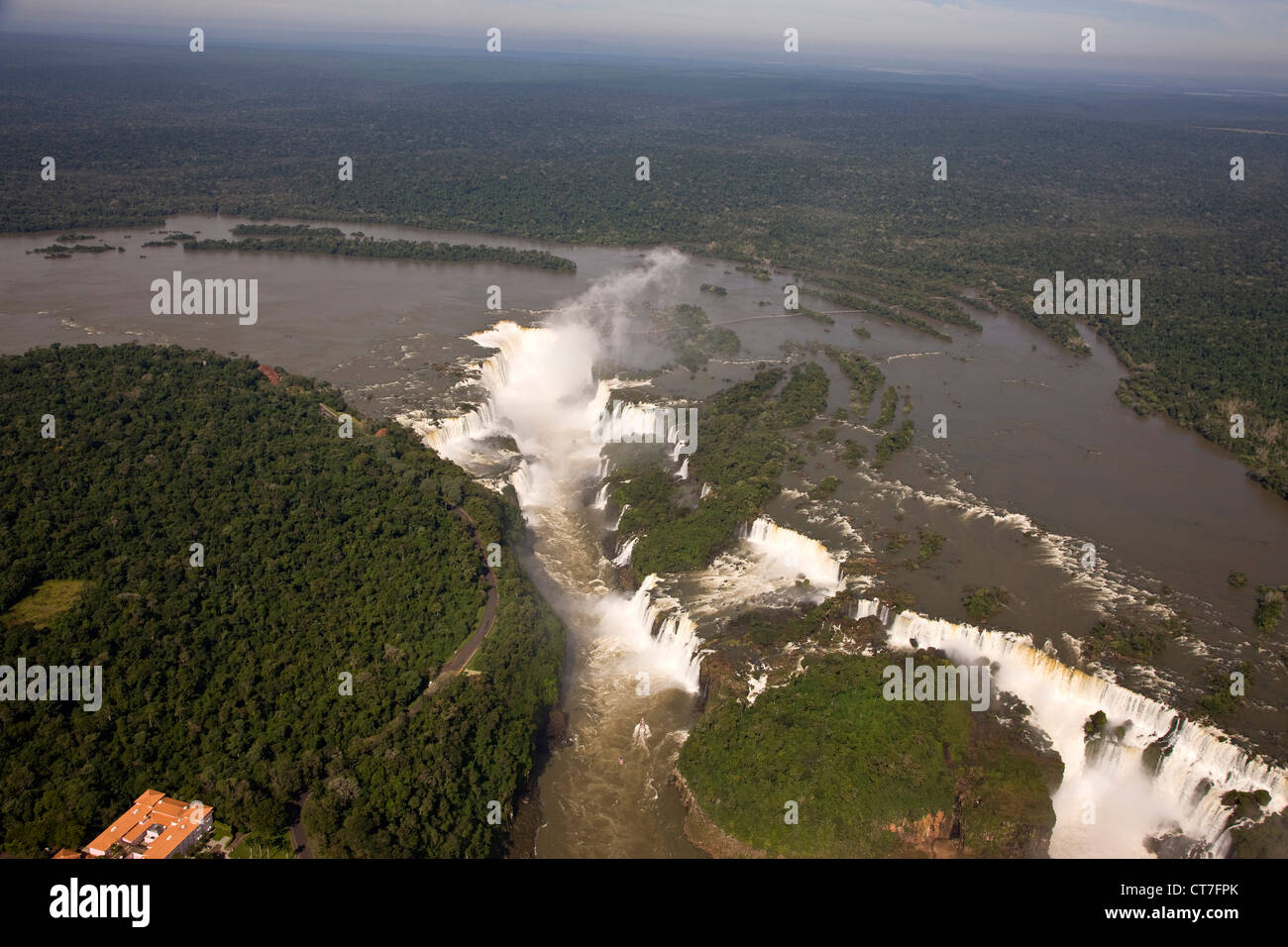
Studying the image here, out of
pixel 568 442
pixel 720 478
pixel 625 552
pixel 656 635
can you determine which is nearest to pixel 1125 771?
pixel 656 635

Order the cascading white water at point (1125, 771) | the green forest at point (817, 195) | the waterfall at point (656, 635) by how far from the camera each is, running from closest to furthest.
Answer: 1. the cascading white water at point (1125, 771)
2. the waterfall at point (656, 635)
3. the green forest at point (817, 195)

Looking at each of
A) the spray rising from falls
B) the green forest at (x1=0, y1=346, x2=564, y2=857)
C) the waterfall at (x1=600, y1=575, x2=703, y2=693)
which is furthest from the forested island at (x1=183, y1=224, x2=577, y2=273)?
the waterfall at (x1=600, y1=575, x2=703, y2=693)

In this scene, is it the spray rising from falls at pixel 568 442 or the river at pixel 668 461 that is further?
the spray rising from falls at pixel 568 442

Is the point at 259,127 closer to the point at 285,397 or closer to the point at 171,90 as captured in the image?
the point at 171,90

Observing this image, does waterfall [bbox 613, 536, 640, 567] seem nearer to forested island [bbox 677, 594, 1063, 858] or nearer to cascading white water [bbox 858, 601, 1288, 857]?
forested island [bbox 677, 594, 1063, 858]

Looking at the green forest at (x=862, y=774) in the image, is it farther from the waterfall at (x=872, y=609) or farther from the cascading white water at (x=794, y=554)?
the cascading white water at (x=794, y=554)

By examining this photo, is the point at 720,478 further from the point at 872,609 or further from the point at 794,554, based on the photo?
the point at 872,609

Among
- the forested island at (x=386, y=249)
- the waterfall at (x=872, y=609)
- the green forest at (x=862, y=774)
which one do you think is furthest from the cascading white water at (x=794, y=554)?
the forested island at (x=386, y=249)
